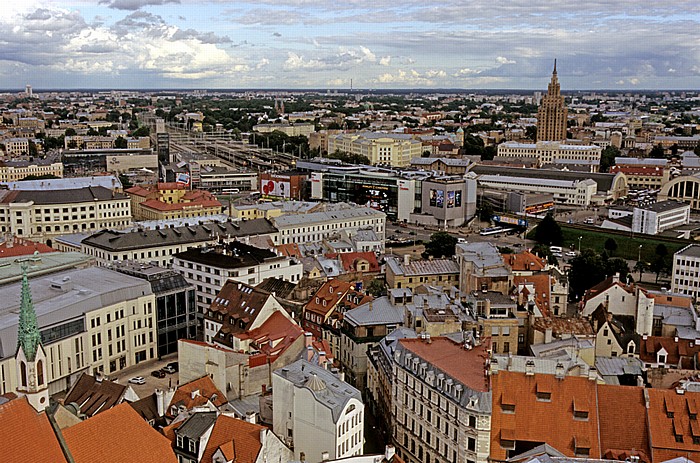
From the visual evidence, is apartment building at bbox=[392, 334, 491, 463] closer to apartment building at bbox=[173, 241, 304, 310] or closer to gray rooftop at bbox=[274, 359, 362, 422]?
gray rooftop at bbox=[274, 359, 362, 422]

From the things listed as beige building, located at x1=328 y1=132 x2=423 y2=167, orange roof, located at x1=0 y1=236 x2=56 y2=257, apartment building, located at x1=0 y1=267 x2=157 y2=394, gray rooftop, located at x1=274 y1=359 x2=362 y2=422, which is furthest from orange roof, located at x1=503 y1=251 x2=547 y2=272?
beige building, located at x1=328 y1=132 x2=423 y2=167

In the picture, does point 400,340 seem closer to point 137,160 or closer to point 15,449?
point 15,449

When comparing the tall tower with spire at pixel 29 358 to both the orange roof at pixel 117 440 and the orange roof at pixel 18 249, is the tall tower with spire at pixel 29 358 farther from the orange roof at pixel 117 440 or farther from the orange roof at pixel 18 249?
the orange roof at pixel 18 249

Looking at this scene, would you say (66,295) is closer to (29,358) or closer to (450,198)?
(29,358)

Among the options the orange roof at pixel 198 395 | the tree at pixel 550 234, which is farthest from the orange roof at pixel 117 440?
the tree at pixel 550 234

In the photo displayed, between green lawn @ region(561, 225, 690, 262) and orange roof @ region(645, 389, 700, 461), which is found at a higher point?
orange roof @ region(645, 389, 700, 461)

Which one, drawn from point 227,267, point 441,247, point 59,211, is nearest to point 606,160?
point 441,247

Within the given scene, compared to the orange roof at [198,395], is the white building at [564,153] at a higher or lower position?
higher
